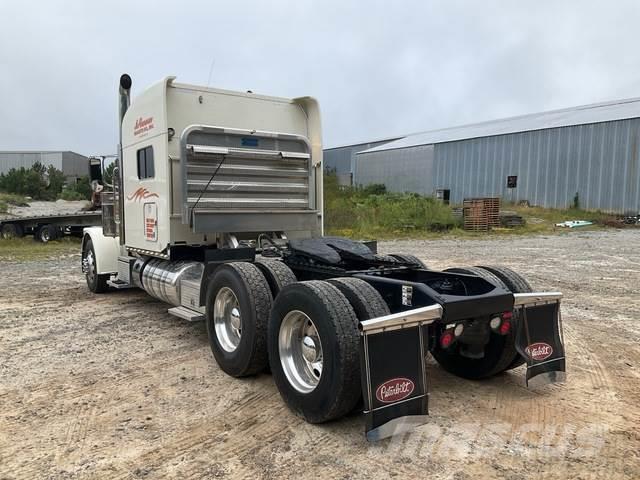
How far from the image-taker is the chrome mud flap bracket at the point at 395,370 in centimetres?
340

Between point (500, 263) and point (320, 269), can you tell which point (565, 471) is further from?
point (500, 263)

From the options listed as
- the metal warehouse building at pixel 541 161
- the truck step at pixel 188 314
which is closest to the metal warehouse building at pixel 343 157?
the metal warehouse building at pixel 541 161

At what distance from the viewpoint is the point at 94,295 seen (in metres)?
9.27

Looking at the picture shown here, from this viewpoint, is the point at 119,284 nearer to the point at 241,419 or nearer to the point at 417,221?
the point at 241,419

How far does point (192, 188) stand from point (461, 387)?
380 cm

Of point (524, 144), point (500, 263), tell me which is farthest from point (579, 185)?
point (500, 263)

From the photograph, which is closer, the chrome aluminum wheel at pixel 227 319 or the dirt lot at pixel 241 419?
the dirt lot at pixel 241 419

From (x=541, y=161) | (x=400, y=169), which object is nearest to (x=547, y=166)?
(x=541, y=161)

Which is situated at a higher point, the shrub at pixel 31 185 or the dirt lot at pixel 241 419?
the shrub at pixel 31 185

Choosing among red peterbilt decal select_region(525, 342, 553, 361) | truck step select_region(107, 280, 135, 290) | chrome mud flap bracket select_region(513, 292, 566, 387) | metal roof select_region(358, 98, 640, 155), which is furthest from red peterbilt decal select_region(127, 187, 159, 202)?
metal roof select_region(358, 98, 640, 155)

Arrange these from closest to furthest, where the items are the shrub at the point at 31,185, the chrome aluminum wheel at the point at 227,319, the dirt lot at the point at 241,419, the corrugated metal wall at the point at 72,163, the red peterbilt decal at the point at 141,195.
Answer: the dirt lot at the point at 241,419
the chrome aluminum wheel at the point at 227,319
the red peterbilt decal at the point at 141,195
the shrub at the point at 31,185
the corrugated metal wall at the point at 72,163

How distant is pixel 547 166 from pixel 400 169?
42.2ft

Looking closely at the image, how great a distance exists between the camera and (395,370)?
3.50 metres

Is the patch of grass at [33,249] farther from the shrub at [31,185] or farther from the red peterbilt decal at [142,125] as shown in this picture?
the shrub at [31,185]
